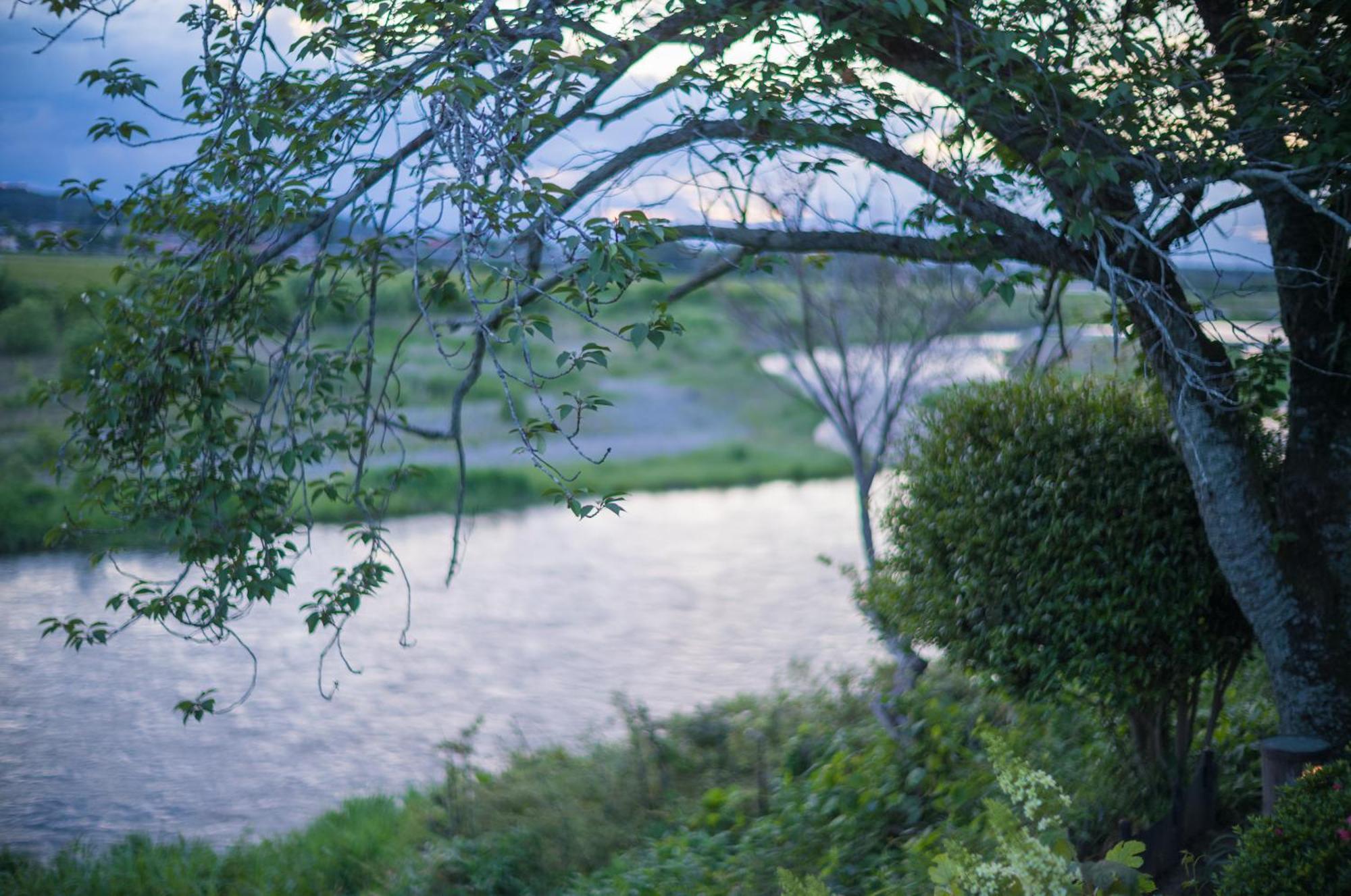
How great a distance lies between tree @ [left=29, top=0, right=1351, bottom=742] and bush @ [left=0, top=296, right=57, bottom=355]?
8.16 metres

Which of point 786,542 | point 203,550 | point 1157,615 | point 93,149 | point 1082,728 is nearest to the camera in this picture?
point 203,550

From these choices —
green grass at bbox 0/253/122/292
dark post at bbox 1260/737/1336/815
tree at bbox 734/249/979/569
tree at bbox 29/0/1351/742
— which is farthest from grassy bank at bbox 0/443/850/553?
dark post at bbox 1260/737/1336/815

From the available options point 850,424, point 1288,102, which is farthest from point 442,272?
point 850,424

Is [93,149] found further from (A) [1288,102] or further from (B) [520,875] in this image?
(A) [1288,102]

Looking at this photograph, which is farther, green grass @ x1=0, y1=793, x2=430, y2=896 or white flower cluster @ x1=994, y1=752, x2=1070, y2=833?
green grass @ x1=0, y1=793, x2=430, y2=896

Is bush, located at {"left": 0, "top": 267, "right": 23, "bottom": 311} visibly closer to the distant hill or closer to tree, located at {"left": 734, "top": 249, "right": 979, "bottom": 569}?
the distant hill

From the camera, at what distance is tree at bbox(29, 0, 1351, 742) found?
2.92m

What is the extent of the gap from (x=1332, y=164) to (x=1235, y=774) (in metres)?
2.15

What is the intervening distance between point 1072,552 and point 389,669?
813cm

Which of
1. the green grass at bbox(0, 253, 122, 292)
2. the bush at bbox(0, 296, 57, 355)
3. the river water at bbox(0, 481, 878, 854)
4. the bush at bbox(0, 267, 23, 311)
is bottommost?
the river water at bbox(0, 481, 878, 854)

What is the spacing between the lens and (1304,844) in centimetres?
246

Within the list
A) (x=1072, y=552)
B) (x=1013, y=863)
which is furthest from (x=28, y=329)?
(x=1013, y=863)

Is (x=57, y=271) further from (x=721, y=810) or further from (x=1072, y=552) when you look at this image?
(x=1072, y=552)

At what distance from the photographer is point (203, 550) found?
290cm
